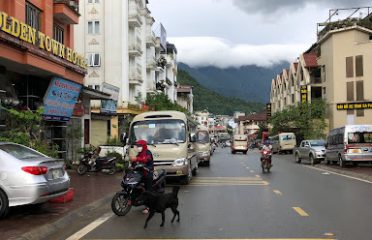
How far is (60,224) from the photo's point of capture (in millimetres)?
9344

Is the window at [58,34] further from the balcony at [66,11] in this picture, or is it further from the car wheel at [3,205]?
the car wheel at [3,205]

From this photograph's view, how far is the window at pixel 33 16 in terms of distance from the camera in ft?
69.1

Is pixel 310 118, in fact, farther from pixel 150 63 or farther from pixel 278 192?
pixel 278 192

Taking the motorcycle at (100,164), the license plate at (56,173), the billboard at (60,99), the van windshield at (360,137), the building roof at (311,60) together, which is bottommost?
the motorcycle at (100,164)

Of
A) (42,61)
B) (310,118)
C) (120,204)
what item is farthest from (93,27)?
(120,204)

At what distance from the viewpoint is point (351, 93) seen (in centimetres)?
5662

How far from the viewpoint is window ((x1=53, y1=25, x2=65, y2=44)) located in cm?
2492

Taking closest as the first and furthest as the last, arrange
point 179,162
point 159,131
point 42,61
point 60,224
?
point 60,224
point 179,162
point 159,131
point 42,61

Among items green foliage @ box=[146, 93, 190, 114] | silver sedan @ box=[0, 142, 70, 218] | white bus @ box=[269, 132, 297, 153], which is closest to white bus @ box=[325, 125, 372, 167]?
silver sedan @ box=[0, 142, 70, 218]

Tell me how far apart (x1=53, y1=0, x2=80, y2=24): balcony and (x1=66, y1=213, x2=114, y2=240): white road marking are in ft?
50.7

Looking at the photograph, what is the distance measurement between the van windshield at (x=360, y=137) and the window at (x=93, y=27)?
29.3 metres

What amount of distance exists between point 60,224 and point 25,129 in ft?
19.5

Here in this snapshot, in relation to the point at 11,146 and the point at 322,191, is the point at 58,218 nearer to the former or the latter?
the point at 11,146

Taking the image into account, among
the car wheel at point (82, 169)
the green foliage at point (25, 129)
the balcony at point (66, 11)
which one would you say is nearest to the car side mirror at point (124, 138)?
the green foliage at point (25, 129)
